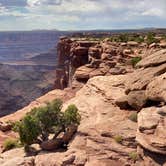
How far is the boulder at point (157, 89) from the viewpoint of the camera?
3369 cm

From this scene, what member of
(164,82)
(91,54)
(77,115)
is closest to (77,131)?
(77,115)

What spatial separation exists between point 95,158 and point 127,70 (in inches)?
965

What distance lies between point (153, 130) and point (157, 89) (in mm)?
4058

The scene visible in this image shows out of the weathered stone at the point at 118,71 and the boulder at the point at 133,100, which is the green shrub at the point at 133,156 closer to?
the boulder at the point at 133,100

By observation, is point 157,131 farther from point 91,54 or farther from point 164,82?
point 91,54

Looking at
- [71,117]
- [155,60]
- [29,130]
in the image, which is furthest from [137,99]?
[29,130]

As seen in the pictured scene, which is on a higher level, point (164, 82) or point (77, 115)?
point (164, 82)

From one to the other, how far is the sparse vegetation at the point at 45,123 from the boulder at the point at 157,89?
7172mm

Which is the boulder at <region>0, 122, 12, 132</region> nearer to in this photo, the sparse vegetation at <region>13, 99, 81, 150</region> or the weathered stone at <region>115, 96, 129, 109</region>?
the sparse vegetation at <region>13, 99, 81, 150</region>

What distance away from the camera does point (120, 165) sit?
108 feet

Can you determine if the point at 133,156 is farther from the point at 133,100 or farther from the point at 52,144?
the point at 52,144

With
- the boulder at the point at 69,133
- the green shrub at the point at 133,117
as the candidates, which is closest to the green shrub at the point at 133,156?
the green shrub at the point at 133,117

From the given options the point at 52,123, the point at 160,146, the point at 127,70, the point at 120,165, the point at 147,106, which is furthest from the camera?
the point at 127,70

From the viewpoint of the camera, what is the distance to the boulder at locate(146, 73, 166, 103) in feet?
111
